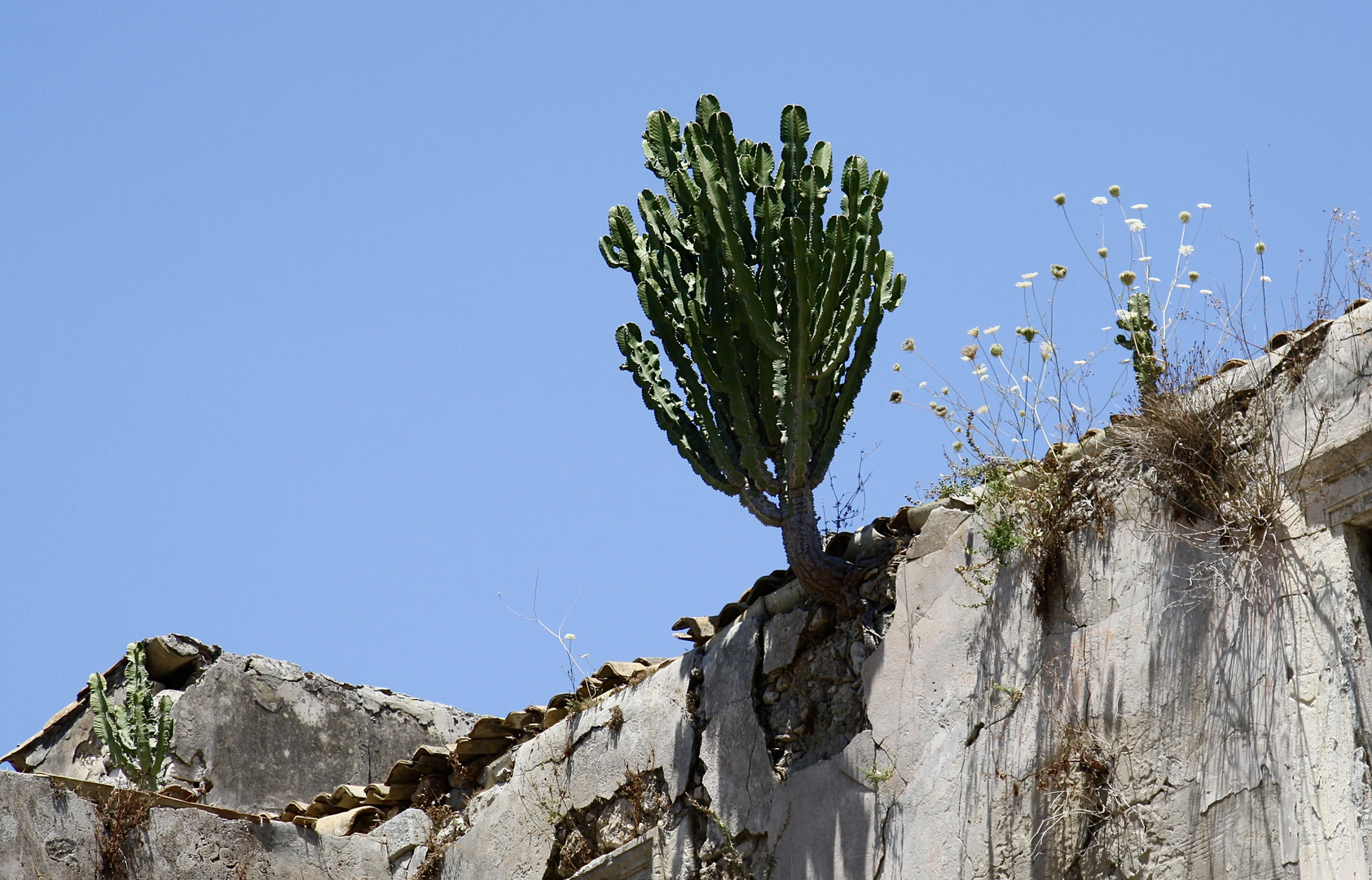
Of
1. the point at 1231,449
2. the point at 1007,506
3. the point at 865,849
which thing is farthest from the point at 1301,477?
the point at 865,849

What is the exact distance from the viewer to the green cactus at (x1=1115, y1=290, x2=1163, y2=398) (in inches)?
190

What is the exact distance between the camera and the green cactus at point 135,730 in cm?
791

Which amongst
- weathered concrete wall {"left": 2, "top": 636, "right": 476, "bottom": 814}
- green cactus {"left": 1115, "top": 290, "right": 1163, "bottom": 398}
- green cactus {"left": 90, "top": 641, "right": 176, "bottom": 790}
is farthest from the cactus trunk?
weathered concrete wall {"left": 2, "top": 636, "right": 476, "bottom": 814}

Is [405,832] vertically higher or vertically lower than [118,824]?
higher

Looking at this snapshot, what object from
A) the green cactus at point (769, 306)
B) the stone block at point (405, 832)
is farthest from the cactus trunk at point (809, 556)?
the stone block at point (405, 832)

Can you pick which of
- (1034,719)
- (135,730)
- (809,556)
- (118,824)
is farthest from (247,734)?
(1034,719)

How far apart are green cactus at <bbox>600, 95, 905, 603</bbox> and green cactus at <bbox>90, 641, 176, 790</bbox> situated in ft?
12.5

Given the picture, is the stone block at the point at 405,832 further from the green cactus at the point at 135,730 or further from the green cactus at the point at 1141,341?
the green cactus at the point at 1141,341

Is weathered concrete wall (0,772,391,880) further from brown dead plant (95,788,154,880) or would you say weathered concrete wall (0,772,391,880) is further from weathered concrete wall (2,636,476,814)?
weathered concrete wall (2,636,476,814)

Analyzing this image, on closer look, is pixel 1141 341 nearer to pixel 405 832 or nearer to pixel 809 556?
pixel 809 556

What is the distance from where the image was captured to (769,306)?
5633 millimetres

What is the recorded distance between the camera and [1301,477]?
4352 millimetres

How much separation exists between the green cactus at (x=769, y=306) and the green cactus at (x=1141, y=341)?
104 cm

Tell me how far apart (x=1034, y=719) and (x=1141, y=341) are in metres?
1.33
